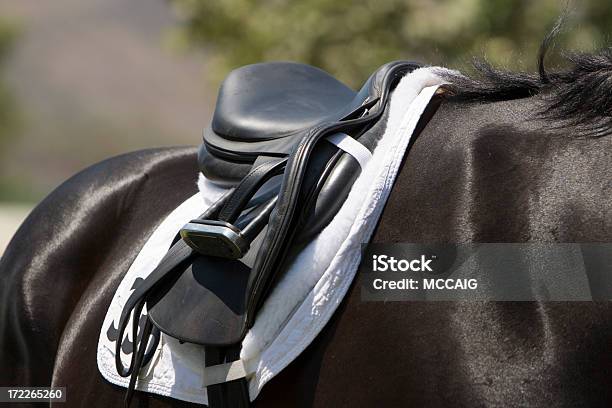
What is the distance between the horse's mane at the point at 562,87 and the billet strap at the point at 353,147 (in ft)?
0.92

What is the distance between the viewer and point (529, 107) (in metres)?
1.72

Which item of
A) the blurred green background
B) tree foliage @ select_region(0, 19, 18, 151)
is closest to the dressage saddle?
the blurred green background

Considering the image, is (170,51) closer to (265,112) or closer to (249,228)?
(265,112)

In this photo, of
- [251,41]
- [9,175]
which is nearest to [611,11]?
[251,41]

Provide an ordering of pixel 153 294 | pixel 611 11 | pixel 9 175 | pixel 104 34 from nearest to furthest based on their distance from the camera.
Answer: pixel 153 294 < pixel 611 11 < pixel 9 175 < pixel 104 34

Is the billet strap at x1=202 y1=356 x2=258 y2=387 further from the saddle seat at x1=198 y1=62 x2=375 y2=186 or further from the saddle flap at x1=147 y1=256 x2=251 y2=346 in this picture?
the saddle seat at x1=198 y1=62 x2=375 y2=186

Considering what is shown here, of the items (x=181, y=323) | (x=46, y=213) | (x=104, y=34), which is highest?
(x=104, y=34)

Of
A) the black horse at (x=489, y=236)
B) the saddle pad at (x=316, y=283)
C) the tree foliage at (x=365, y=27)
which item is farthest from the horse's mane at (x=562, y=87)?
the tree foliage at (x=365, y=27)

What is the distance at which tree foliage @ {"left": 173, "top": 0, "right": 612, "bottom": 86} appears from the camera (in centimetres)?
817

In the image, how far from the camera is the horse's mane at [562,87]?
1.60 m

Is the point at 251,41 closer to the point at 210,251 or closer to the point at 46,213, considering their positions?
the point at 46,213

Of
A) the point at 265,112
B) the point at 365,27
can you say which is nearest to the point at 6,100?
the point at 365,27

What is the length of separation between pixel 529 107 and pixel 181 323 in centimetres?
89

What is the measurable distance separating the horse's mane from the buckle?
599 mm
